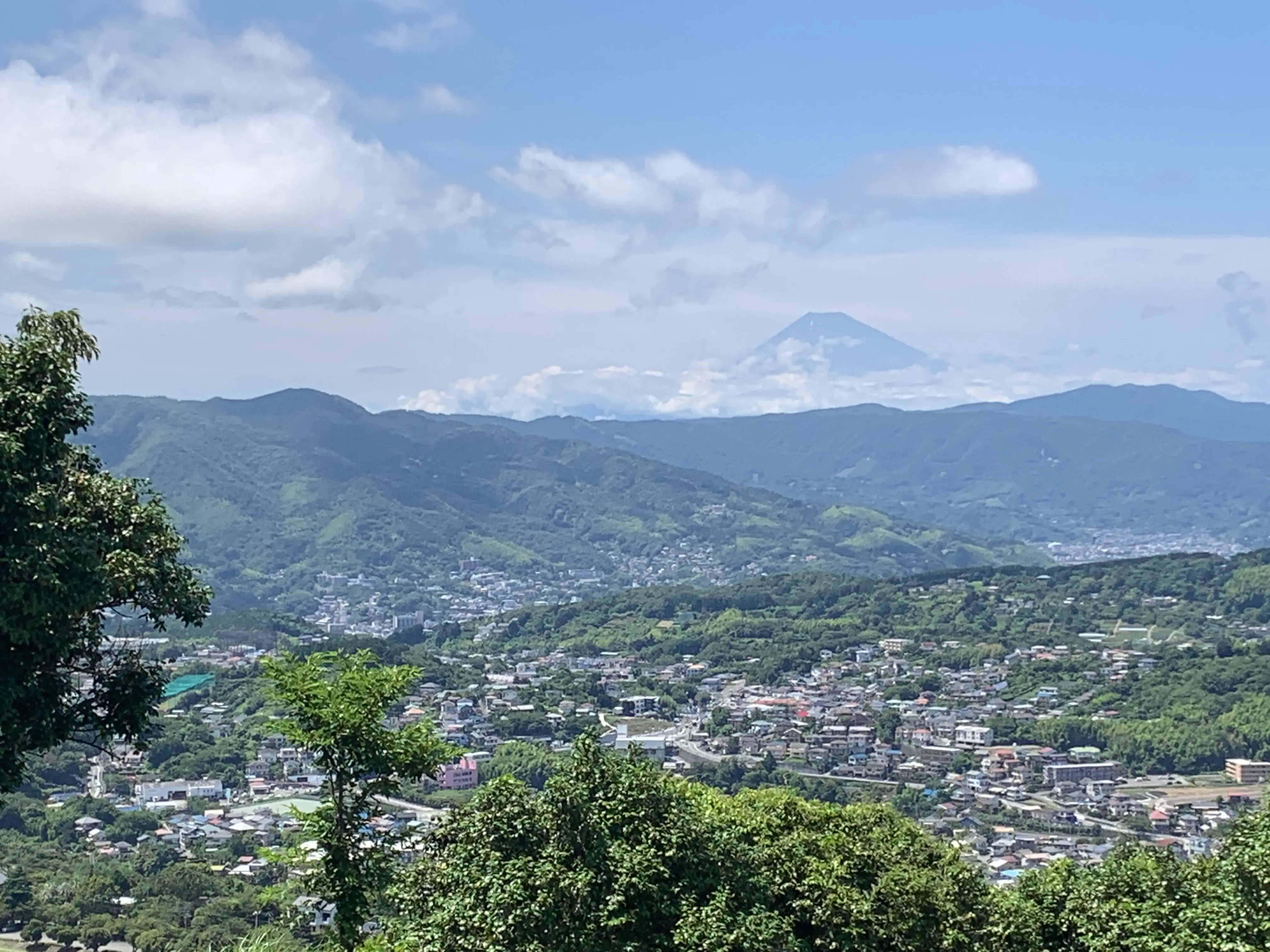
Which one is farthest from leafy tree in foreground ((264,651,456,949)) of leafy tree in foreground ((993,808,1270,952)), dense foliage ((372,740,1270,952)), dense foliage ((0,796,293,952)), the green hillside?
the green hillside

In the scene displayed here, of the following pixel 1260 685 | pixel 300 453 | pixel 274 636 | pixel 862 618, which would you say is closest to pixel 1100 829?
pixel 1260 685

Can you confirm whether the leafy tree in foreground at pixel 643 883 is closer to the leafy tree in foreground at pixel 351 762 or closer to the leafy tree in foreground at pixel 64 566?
the leafy tree in foreground at pixel 351 762

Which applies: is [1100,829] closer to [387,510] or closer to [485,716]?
[485,716]

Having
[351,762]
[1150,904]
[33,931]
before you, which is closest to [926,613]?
[33,931]

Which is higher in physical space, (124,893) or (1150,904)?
(1150,904)

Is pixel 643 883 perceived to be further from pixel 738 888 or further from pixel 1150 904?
pixel 1150 904

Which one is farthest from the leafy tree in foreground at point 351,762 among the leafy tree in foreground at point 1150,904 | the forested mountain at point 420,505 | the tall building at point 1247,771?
the forested mountain at point 420,505

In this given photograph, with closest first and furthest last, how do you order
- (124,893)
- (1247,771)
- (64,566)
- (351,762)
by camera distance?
(64,566)
(351,762)
(124,893)
(1247,771)
